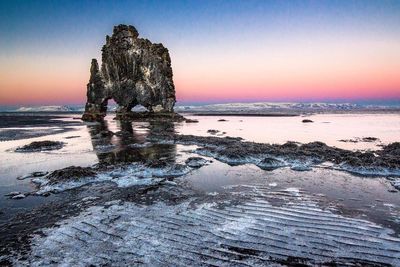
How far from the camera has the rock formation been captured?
72.6m

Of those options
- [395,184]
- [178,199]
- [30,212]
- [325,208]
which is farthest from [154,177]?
[395,184]

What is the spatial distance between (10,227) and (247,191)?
360 inches

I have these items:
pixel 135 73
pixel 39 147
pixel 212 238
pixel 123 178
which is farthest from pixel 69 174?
pixel 135 73

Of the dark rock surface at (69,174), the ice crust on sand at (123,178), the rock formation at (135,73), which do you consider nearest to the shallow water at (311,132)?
the rock formation at (135,73)

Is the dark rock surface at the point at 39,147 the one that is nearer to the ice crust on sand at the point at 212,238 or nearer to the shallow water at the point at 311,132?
the shallow water at the point at 311,132

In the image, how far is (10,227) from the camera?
9.34 m

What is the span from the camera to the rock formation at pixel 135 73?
238ft

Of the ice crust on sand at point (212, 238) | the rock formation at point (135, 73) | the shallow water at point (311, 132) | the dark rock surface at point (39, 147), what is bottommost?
the shallow water at point (311, 132)

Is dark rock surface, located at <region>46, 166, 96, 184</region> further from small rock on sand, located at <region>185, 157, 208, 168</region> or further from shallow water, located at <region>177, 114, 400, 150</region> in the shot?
shallow water, located at <region>177, 114, 400, 150</region>

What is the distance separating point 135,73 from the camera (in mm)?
74688

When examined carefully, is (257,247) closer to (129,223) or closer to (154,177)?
(129,223)

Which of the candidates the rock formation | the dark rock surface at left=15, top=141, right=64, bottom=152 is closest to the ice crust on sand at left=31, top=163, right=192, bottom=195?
the dark rock surface at left=15, top=141, right=64, bottom=152

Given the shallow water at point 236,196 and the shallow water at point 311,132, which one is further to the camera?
the shallow water at point 311,132

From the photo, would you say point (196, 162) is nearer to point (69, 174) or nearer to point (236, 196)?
point (236, 196)
